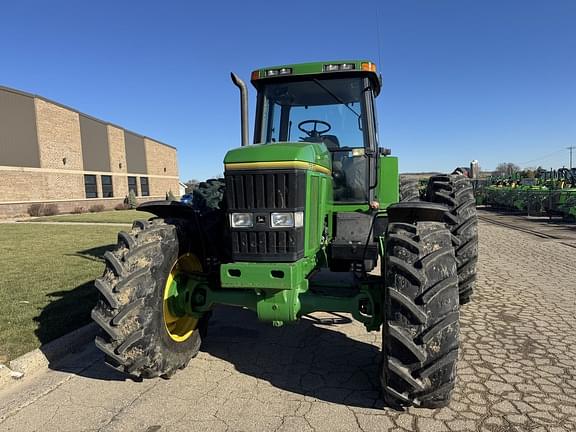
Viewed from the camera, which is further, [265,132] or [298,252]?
[265,132]

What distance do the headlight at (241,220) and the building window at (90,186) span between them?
107 ft

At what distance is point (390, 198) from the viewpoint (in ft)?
16.5

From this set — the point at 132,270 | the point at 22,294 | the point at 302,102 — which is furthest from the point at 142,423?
the point at 22,294

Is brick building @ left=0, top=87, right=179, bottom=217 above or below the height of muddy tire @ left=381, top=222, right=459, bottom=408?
above

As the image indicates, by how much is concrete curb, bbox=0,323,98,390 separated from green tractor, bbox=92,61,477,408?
1.19 m

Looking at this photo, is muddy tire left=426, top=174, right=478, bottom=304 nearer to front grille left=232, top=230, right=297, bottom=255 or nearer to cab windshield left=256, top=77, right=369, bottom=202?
cab windshield left=256, top=77, right=369, bottom=202

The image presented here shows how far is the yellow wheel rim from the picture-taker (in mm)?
3748

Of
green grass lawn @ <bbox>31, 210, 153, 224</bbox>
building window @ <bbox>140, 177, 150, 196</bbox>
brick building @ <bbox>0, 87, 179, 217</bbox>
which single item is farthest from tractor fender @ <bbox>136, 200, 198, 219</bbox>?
building window @ <bbox>140, 177, 150, 196</bbox>

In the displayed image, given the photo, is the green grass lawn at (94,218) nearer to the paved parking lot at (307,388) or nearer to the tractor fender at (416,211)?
the paved parking lot at (307,388)

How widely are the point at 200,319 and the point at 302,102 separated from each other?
8.76ft

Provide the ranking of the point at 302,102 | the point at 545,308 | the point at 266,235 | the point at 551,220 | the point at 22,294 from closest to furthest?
the point at 266,235, the point at 302,102, the point at 545,308, the point at 22,294, the point at 551,220

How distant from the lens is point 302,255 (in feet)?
11.3

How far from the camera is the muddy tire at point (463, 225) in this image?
4.91 meters

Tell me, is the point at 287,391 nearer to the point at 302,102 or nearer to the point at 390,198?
the point at 390,198
